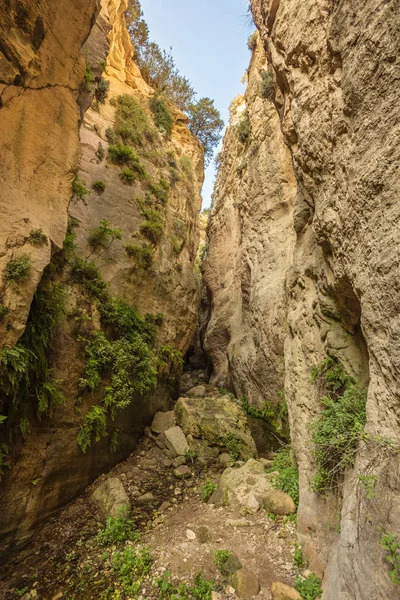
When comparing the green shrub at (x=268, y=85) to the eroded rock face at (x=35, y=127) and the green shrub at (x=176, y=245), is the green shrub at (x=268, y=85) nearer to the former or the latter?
the eroded rock face at (x=35, y=127)

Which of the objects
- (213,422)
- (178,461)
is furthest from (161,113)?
(178,461)

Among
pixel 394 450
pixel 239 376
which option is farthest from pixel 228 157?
pixel 394 450

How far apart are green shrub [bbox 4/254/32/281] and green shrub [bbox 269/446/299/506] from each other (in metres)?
6.43

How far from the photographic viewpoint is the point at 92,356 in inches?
272

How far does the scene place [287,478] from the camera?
595 cm

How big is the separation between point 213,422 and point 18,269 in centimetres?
673

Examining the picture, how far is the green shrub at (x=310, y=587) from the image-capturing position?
397 centimetres

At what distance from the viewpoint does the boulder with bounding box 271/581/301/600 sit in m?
3.98

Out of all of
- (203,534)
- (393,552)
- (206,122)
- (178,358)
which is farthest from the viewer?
(206,122)

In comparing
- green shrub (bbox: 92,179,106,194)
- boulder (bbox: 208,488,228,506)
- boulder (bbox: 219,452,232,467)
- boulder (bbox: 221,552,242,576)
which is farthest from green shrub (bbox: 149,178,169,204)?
boulder (bbox: 221,552,242,576)

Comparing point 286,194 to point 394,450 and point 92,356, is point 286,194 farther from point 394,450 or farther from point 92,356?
point 394,450

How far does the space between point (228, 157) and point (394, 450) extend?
17.1 meters

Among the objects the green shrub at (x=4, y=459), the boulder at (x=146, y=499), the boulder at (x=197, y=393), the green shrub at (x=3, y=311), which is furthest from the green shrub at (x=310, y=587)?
the boulder at (x=197, y=393)

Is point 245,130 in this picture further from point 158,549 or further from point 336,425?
point 158,549
